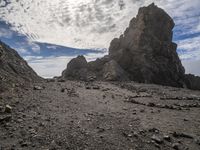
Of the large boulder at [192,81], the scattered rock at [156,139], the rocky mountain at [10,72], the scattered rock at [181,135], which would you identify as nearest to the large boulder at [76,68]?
the rocky mountain at [10,72]

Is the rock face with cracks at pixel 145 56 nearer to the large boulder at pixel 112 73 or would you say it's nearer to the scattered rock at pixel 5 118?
the large boulder at pixel 112 73

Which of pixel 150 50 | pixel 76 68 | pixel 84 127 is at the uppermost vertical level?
pixel 150 50

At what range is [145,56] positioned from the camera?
6494cm

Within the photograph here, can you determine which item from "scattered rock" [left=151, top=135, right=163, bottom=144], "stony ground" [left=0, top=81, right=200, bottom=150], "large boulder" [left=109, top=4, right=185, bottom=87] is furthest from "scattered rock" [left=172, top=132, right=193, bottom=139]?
"large boulder" [left=109, top=4, right=185, bottom=87]

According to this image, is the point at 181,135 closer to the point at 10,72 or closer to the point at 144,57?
the point at 10,72

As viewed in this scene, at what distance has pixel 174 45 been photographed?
7450 cm

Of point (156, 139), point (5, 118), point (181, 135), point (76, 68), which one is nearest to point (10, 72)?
point (5, 118)

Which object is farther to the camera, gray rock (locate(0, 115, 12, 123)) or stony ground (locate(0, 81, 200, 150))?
gray rock (locate(0, 115, 12, 123))

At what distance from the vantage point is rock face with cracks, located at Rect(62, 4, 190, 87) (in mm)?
59531

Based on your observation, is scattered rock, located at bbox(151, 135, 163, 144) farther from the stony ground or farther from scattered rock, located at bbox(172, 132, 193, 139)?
scattered rock, located at bbox(172, 132, 193, 139)

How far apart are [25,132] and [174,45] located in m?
70.0

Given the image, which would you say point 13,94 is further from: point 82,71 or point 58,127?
point 82,71

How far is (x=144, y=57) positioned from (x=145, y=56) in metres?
0.65

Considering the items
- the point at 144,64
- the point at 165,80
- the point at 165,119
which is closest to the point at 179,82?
the point at 165,80
